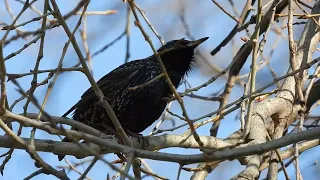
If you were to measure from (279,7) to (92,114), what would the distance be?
5.89 ft

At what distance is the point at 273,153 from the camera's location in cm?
455

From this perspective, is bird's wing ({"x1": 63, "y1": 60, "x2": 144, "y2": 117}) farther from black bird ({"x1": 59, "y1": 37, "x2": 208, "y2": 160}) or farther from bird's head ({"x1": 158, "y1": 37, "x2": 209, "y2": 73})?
bird's head ({"x1": 158, "y1": 37, "x2": 209, "y2": 73})

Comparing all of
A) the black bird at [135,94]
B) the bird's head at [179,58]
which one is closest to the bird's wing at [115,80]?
the black bird at [135,94]

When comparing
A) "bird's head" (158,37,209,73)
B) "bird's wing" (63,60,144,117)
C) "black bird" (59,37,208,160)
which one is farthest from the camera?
"bird's head" (158,37,209,73)

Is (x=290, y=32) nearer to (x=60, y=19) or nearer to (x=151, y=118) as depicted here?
(x=151, y=118)

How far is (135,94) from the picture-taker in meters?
5.02

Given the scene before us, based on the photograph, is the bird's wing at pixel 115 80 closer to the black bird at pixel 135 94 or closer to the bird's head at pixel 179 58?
the black bird at pixel 135 94

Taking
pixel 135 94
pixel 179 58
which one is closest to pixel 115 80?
pixel 135 94

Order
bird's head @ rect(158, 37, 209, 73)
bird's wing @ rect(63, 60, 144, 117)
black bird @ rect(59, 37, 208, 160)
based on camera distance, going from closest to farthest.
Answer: black bird @ rect(59, 37, 208, 160) → bird's wing @ rect(63, 60, 144, 117) → bird's head @ rect(158, 37, 209, 73)

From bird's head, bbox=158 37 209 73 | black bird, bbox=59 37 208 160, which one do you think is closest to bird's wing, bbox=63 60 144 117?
black bird, bbox=59 37 208 160

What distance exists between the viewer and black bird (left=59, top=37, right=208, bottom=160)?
197 inches

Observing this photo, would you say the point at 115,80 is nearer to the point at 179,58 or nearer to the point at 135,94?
the point at 135,94

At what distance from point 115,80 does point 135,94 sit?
0.35 m

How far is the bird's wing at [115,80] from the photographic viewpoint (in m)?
5.18
